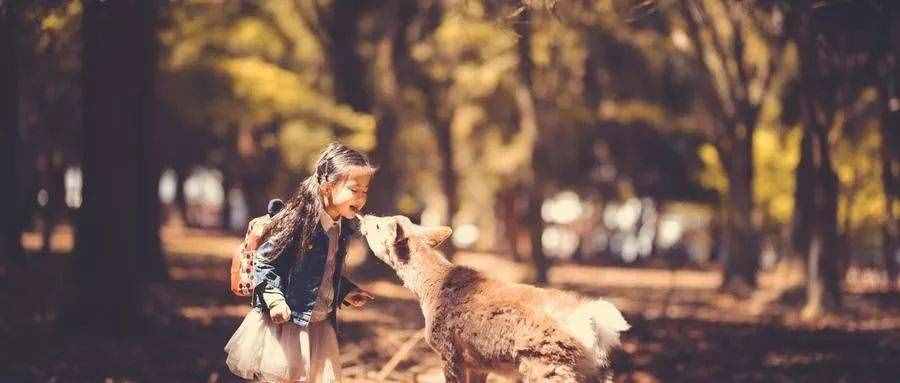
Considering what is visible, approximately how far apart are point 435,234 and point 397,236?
23 cm

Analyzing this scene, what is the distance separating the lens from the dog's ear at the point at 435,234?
5859mm

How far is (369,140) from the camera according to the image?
20.7m

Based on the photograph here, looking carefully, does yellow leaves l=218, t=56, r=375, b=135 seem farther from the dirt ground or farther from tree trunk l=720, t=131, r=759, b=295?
tree trunk l=720, t=131, r=759, b=295

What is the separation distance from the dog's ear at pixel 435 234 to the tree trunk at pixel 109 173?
5.17 meters

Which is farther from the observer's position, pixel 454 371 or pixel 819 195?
pixel 819 195

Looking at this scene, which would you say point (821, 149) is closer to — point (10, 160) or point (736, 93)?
point (736, 93)

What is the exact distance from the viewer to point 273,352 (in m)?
5.48

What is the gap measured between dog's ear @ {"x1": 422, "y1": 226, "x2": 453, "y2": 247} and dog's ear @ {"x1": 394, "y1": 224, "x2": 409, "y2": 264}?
120 mm

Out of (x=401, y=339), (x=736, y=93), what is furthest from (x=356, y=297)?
(x=736, y=93)

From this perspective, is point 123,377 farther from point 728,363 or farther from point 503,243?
point 503,243

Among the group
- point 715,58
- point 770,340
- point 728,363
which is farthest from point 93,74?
point 715,58

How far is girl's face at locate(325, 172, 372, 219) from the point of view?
542 centimetres

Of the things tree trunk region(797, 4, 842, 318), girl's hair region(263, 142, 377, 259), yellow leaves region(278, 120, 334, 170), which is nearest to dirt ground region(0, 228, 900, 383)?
tree trunk region(797, 4, 842, 318)

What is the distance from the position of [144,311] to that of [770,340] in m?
8.29
